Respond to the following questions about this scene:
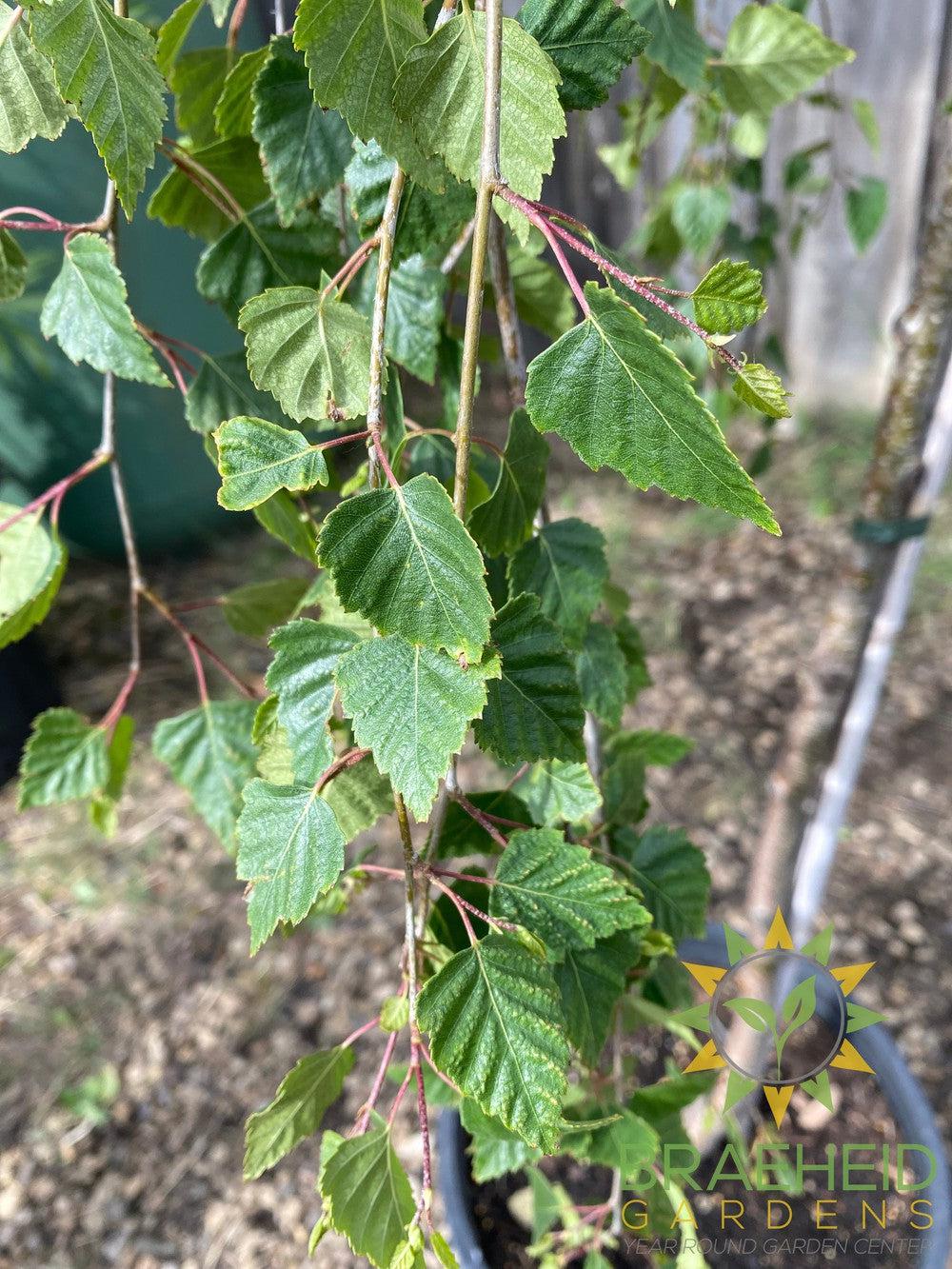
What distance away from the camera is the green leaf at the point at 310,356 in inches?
16.0

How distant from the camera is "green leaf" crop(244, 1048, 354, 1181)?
47 cm

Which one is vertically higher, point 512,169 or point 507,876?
point 512,169

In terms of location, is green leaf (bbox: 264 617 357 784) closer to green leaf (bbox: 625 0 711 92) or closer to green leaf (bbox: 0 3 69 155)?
green leaf (bbox: 0 3 69 155)

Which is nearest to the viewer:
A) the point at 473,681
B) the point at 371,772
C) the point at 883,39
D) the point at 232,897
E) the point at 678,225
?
the point at 473,681

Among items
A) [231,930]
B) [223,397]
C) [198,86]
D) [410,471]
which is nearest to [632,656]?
[410,471]

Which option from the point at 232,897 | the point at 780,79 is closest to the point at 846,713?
the point at 780,79

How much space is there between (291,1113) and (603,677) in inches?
11.4

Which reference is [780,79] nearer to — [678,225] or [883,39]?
[678,225]

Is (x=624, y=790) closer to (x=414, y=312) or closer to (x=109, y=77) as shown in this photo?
(x=414, y=312)

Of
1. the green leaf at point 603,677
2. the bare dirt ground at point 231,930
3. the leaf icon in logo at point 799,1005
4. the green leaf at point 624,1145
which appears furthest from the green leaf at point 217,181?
the bare dirt ground at point 231,930

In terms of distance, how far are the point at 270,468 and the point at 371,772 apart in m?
0.17

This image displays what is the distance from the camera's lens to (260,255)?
499 millimetres

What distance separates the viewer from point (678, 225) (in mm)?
856

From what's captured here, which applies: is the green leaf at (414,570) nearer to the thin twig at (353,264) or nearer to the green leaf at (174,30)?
the thin twig at (353,264)
